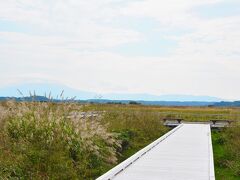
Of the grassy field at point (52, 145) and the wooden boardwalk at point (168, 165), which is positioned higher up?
the grassy field at point (52, 145)

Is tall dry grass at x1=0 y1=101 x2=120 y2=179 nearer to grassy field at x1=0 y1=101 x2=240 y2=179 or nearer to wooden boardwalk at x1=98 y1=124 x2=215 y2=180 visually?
grassy field at x1=0 y1=101 x2=240 y2=179

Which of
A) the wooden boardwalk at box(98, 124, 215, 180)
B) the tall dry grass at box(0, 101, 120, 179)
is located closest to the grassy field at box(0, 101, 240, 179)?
the tall dry grass at box(0, 101, 120, 179)

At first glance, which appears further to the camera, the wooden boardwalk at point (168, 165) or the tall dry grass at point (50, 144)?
the wooden boardwalk at point (168, 165)

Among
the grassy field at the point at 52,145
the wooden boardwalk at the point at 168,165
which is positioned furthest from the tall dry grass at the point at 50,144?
the wooden boardwalk at the point at 168,165

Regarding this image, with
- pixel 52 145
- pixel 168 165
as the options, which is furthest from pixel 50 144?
pixel 168 165

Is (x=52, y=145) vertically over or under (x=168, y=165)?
over

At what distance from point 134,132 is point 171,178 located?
9850mm

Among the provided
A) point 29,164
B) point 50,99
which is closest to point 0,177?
point 29,164

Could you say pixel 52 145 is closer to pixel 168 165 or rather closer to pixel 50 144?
pixel 50 144

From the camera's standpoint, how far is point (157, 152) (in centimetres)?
1213

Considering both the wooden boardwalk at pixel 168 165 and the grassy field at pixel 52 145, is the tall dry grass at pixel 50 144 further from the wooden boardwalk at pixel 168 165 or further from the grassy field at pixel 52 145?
the wooden boardwalk at pixel 168 165

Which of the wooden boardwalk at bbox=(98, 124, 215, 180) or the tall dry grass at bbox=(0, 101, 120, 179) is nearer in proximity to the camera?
the tall dry grass at bbox=(0, 101, 120, 179)

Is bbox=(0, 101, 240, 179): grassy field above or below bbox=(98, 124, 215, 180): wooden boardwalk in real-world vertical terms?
above

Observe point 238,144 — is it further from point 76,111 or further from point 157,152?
point 76,111
